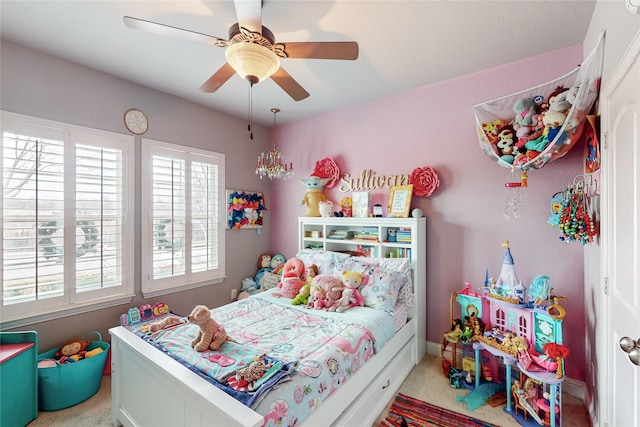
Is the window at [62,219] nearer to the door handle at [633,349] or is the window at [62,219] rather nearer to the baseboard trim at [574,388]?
the door handle at [633,349]

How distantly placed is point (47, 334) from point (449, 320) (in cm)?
352

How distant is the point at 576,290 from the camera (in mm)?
2139

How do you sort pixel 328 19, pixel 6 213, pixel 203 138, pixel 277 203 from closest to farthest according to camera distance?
pixel 328 19 < pixel 6 213 < pixel 203 138 < pixel 277 203

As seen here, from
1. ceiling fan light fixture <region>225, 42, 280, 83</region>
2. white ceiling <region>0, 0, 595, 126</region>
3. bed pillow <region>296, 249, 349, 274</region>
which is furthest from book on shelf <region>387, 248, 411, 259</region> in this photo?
ceiling fan light fixture <region>225, 42, 280, 83</region>

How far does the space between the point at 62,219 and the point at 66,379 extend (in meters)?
1.24

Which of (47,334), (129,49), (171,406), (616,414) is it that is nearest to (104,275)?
(47,334)

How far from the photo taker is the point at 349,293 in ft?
7.88

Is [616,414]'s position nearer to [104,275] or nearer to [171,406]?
[171,406]

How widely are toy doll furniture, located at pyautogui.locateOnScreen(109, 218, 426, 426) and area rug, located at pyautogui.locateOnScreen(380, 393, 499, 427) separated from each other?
96 millimetres

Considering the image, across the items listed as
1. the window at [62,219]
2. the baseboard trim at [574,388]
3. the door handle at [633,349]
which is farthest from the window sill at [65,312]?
the baseboard trim at [574,388]

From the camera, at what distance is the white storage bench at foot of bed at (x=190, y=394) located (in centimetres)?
123

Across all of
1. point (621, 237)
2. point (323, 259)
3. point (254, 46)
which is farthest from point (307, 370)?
point (254, 46)

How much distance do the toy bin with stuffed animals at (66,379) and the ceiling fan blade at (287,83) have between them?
253cm

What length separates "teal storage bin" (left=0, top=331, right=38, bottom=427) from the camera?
1.74 m
